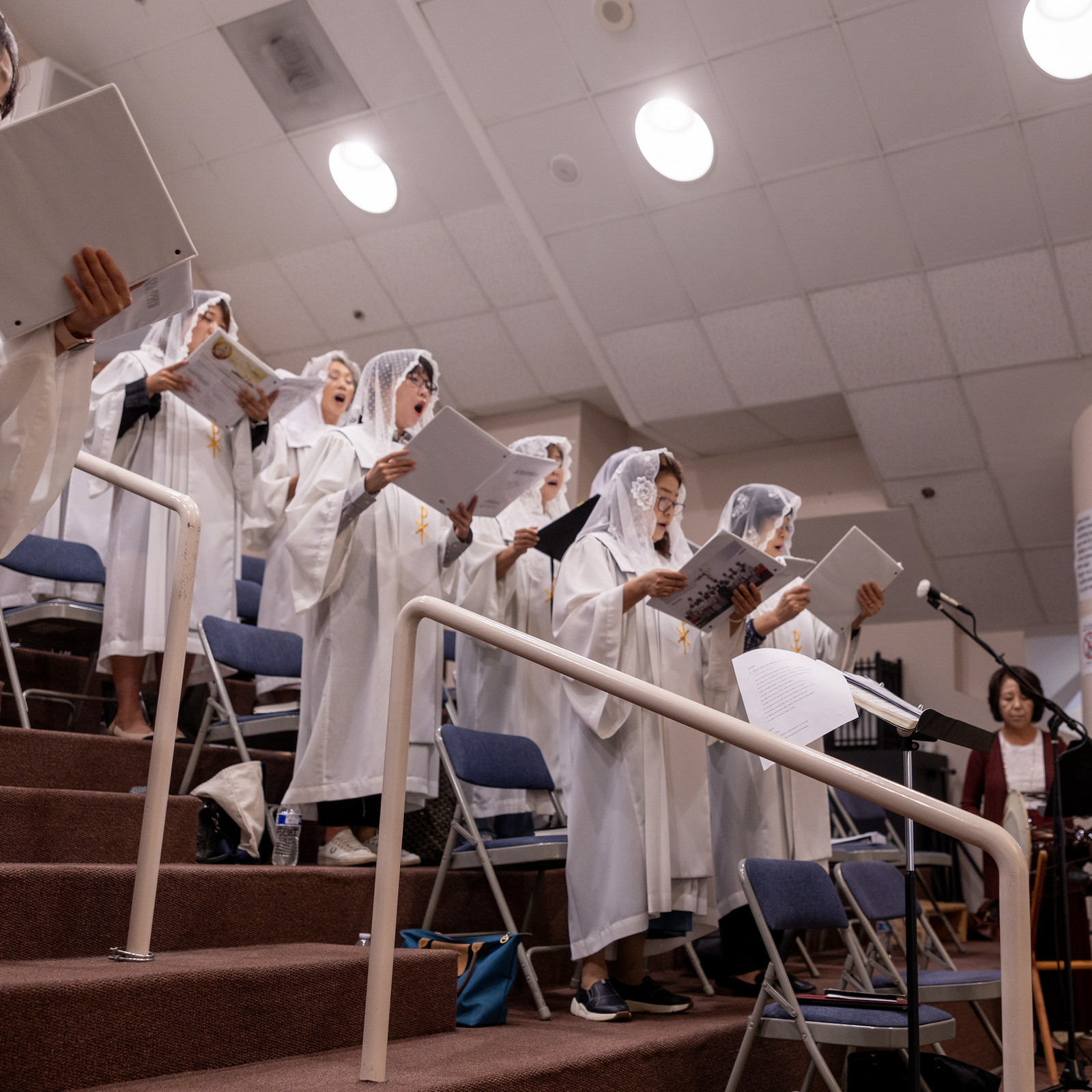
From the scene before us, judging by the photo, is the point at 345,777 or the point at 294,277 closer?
the point at 345,777

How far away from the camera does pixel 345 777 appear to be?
12.1 ft

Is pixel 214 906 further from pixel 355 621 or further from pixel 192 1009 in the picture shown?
pixel 355 621

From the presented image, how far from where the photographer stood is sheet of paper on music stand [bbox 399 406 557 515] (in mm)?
3584

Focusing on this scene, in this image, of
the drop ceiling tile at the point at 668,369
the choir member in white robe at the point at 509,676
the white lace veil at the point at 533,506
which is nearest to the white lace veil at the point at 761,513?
the choir member in white robe at the point at 509,676

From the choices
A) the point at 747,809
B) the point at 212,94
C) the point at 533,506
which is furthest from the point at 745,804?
the point at 212,94

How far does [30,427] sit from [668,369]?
5.66 m

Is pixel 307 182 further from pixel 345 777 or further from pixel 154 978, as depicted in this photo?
pixel 154 978

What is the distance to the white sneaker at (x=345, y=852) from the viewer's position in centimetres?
360

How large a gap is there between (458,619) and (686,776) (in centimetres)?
166

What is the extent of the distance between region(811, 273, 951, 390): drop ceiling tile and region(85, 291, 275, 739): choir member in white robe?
11.5 ft

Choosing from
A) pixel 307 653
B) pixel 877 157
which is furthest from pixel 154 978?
pixel 877 157

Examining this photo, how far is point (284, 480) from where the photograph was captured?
448 cm

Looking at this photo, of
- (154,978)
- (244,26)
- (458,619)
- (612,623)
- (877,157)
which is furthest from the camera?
(244,26)

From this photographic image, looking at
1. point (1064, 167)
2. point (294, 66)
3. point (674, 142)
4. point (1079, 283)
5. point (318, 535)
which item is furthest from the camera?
point (294, 66)
